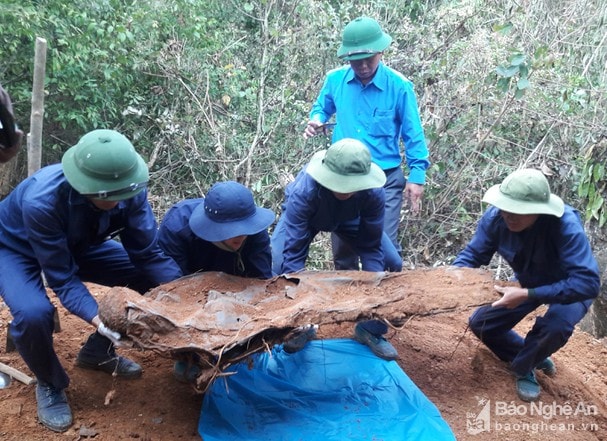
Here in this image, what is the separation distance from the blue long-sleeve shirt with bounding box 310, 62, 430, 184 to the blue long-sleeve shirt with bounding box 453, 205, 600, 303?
3.09 ft

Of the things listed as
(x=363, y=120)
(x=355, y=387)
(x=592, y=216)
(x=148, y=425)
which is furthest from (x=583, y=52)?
(x=148, y=425)

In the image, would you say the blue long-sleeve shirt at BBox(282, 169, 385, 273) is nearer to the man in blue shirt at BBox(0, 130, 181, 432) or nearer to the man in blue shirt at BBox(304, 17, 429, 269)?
the man in blue shirt at BBox(304, 17, 429, 269)

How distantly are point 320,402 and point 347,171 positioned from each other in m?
1.19

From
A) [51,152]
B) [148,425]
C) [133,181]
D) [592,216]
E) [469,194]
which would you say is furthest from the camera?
[51,152]

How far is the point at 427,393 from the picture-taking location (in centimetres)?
318

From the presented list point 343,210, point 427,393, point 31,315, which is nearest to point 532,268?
point 427,393

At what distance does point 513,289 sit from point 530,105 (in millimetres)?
3466

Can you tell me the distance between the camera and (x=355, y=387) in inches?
122

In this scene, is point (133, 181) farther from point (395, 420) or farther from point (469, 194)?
point (469, 194)

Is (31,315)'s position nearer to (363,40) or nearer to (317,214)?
(317,214)

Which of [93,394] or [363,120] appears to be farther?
[363,120]

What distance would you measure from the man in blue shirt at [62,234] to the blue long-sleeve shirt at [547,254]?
1.75 m

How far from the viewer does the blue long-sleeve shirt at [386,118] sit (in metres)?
3.96

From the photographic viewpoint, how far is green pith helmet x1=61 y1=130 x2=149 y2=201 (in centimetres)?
241
